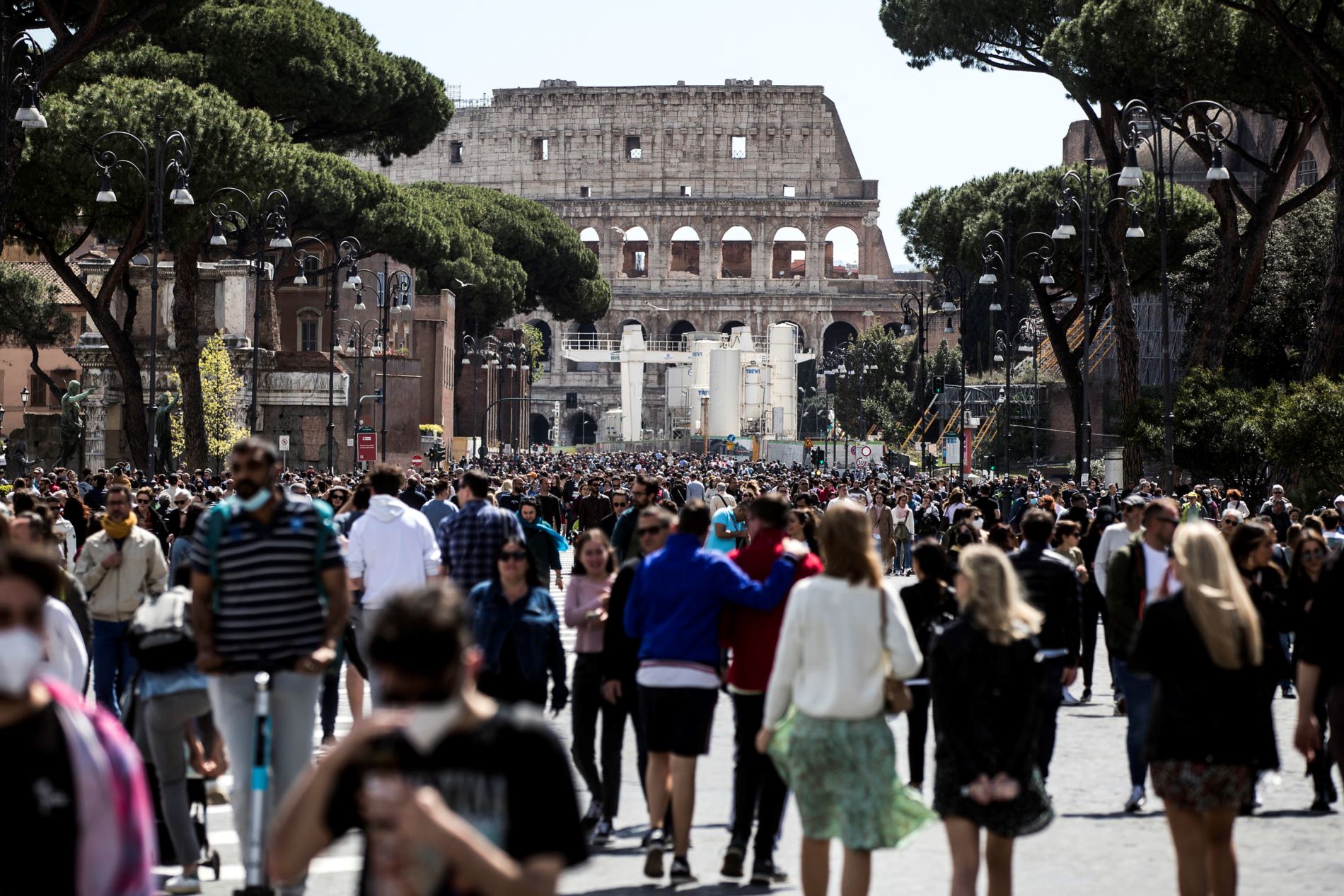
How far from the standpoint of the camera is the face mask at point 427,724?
315cm

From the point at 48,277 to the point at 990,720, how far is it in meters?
59.2

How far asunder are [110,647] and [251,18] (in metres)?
30.5

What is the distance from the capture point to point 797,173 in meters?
111

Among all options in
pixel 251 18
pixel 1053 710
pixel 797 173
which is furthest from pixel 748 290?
pixel 1053 710

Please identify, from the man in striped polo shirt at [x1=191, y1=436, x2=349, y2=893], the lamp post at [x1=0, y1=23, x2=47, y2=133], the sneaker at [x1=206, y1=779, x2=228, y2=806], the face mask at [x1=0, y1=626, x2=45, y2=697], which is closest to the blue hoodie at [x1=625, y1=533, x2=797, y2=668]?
the man in striped polo shirt at [x1=191, y1=436, x2=349, y2=893]

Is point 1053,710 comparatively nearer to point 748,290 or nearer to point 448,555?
point 448,555

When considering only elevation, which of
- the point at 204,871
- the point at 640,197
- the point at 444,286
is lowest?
the point at 204,871

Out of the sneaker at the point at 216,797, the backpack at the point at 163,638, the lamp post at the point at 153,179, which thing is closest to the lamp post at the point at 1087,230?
the lamp post at the point at 153,179

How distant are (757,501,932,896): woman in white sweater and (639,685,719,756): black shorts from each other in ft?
3.35

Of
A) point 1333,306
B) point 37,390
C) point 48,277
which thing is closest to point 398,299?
point 48,277

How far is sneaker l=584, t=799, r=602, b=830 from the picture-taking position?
25.9 ft

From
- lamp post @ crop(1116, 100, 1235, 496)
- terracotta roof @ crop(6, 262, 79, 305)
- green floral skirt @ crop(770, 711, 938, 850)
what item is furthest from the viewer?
terracotta roof @ crop(6, 262, 79, 305)

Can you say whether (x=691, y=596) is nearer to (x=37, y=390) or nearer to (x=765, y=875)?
(x=765, y=875)

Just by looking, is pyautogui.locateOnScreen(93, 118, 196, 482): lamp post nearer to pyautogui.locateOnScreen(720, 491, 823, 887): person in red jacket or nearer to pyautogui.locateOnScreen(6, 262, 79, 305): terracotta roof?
pyautogui.locateOnScreen(720, 491, 823, 887): person in red jacket
